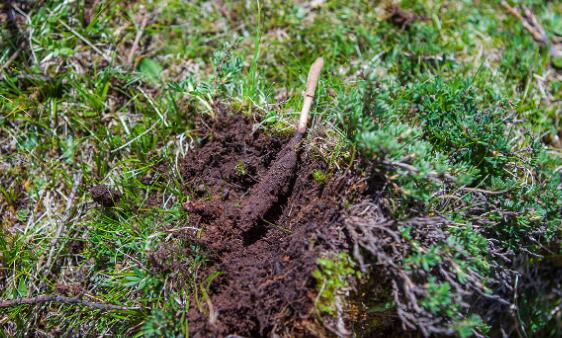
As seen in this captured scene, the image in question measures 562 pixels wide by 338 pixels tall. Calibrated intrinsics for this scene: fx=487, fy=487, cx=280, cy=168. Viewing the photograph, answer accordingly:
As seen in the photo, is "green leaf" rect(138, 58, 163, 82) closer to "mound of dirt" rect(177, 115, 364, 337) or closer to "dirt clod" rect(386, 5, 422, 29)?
"mound of dirt" rect(177, 115, 364, 337)

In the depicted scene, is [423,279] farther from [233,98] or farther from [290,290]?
[233,98]

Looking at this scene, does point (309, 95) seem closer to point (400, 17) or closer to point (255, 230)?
point (255, 230)

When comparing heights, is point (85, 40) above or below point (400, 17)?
below

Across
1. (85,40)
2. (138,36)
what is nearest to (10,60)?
(85,40)

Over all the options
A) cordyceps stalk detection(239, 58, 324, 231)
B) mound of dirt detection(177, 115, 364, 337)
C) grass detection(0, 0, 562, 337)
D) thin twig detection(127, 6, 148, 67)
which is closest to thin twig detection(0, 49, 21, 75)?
grass detection(0, 0, 562, 337)

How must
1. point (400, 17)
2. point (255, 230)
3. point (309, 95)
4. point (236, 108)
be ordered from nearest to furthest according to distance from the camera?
point (255, 230) → point (309, 95) → point (236, 108) → point (400, 17)

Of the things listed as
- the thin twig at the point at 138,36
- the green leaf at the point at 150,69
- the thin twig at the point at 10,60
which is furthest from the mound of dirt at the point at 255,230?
the thin twig at the point at 10,60
